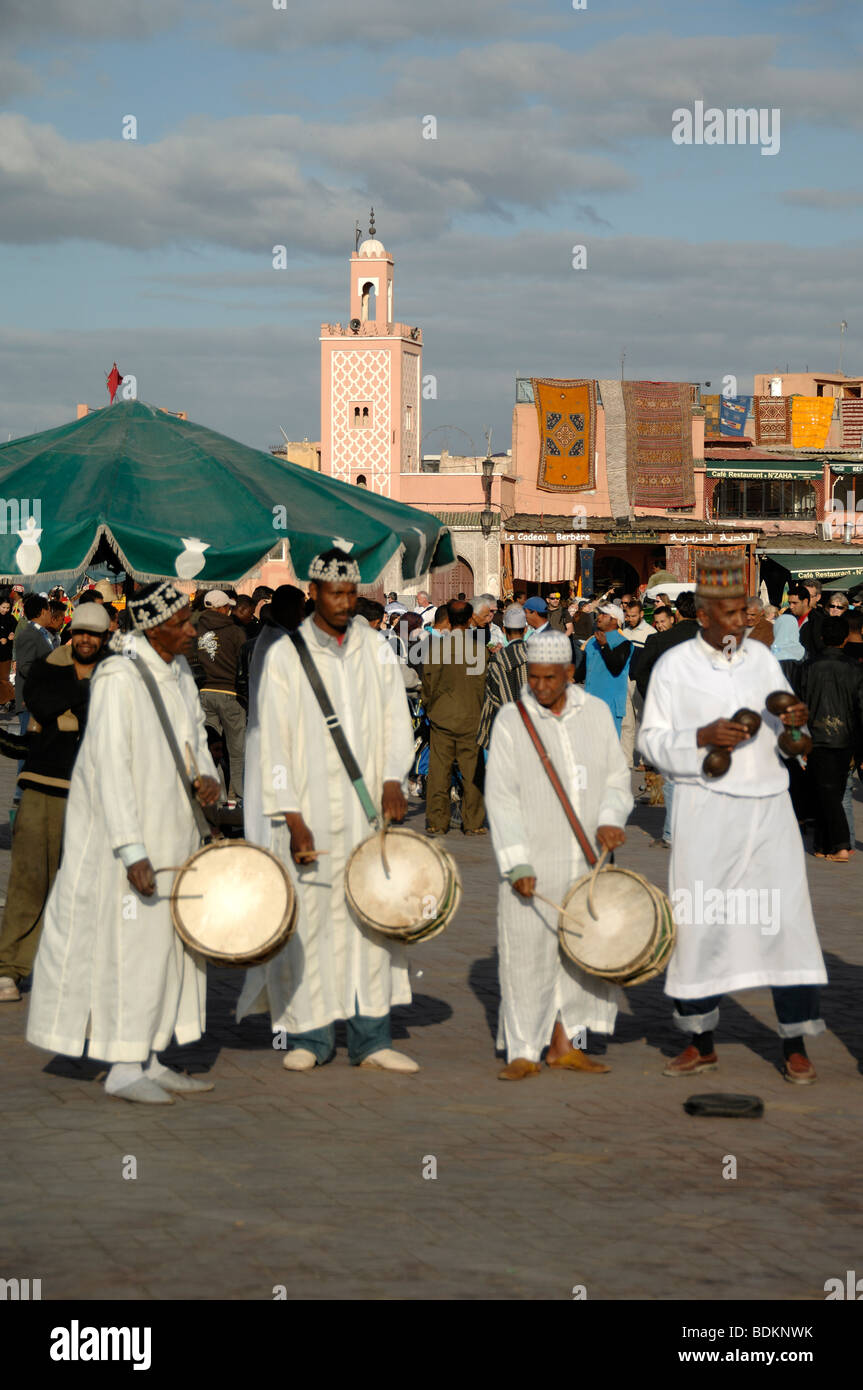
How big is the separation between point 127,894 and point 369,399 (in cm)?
5261

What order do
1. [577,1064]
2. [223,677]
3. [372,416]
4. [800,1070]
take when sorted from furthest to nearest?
1. [372,416]
2. [223,677]
3. [577,1064]
4. [800,1070]

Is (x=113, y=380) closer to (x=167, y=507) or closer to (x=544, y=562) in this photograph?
(x=167, y=507)

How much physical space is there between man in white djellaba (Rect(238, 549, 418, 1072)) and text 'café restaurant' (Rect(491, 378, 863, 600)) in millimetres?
42256

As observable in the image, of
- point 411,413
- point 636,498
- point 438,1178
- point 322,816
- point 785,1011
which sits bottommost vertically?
point 438,1178

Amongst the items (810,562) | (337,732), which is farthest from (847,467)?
(337,732)

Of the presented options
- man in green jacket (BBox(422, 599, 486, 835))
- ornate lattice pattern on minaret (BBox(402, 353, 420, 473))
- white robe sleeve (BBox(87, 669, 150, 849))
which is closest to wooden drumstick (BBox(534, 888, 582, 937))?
white robe sleeve (BBox(87, 669, 150, 849))

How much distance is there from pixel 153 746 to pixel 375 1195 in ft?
6.16

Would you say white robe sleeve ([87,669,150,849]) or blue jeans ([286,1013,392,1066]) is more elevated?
white robe sleeve ([87,669,150,849])

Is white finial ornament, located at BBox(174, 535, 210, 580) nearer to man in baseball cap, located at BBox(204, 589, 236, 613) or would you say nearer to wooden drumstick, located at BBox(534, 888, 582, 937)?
wooden drumstick, located at BBox(534, 888, 582, 937)

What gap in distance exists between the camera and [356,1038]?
6.76 metres

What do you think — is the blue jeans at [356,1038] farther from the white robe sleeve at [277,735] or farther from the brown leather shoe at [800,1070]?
the brown leather shoe at [800,1070]

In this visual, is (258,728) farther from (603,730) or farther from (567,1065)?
(567,1065)

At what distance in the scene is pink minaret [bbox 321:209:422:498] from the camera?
56844mm

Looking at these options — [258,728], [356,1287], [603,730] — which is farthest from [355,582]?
[356,1287]
